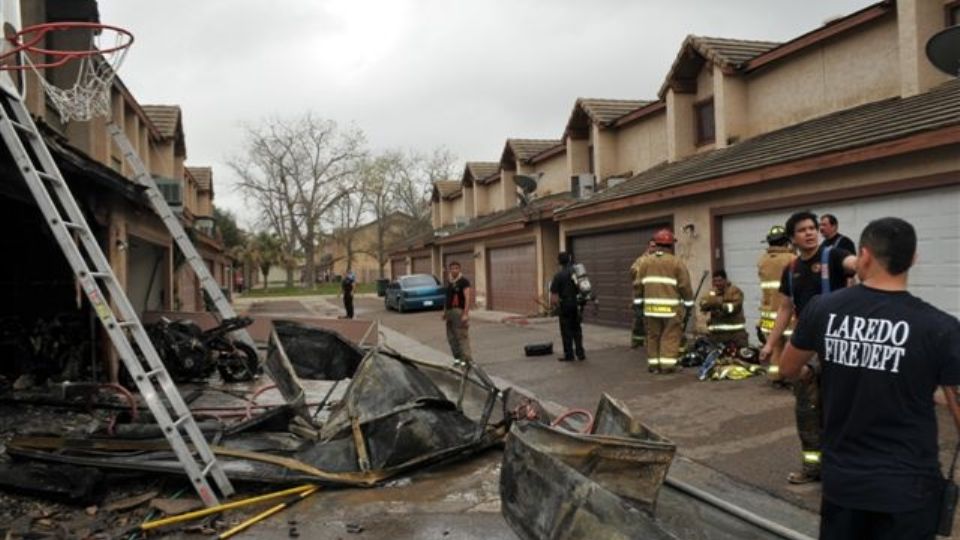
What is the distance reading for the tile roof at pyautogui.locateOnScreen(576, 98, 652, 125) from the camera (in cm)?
2081

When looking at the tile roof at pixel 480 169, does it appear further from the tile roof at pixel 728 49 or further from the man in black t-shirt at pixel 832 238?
the man in black t-shirt at pixel 832 238

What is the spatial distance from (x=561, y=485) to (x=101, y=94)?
19.9 ft

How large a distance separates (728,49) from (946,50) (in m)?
7.30

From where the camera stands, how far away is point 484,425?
6.23 m

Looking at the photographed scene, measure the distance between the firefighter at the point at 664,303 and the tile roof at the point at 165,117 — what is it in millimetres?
17044

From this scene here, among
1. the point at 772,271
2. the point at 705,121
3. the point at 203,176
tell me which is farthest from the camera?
the point at 203,176

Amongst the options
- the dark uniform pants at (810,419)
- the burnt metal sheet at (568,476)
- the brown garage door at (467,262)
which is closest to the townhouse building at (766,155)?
the dark uniform pants at (810,419)

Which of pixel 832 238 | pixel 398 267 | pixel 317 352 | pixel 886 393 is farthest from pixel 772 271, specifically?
pixel 398 267

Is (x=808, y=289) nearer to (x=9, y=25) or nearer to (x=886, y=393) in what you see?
(x=886, y=393)

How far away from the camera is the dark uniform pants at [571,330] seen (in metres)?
11.5

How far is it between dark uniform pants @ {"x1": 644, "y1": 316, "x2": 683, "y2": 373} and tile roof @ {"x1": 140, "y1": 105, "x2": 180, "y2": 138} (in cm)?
1725

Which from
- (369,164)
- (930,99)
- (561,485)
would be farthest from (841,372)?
(369,164)

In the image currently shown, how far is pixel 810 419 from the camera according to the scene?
206 inches

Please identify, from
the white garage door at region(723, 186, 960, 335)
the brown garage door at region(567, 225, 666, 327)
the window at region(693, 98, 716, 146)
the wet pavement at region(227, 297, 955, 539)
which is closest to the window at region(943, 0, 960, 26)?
the white garage door at region(723, 186, 960, 335)
